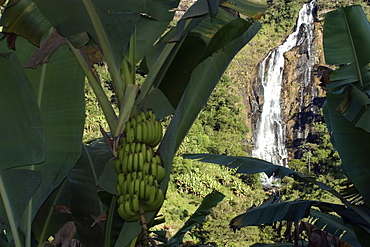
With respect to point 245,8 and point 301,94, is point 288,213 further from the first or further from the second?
point 301,94

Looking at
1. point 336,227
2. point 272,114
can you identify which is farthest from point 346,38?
point 272,114

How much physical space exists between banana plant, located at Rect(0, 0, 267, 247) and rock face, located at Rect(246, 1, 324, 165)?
1684 cm

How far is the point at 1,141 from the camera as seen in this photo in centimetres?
183

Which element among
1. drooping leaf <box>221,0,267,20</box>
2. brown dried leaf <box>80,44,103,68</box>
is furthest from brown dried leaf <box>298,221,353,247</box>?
brown dried leaf <box>80,44,103,68</box>

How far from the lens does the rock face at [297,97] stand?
61.3 feet

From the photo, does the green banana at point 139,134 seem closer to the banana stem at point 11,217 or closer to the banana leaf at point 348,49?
the banana stem at point 11,217

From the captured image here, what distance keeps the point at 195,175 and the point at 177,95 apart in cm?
1523

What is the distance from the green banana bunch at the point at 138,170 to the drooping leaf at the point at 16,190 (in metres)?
0.49

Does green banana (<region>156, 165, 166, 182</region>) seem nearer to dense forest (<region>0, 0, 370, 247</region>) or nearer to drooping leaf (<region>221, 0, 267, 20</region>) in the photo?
dense forest (<region>0, 0, 370, 247</region>)

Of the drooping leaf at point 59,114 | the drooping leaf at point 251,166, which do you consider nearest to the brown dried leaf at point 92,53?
the drooping leaf at point 59,114

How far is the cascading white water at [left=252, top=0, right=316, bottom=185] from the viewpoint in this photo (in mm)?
18516

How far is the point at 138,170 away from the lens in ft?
4.69

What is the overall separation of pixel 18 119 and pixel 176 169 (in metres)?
15.4

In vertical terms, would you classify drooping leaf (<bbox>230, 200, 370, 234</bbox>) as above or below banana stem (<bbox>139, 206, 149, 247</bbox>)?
below
